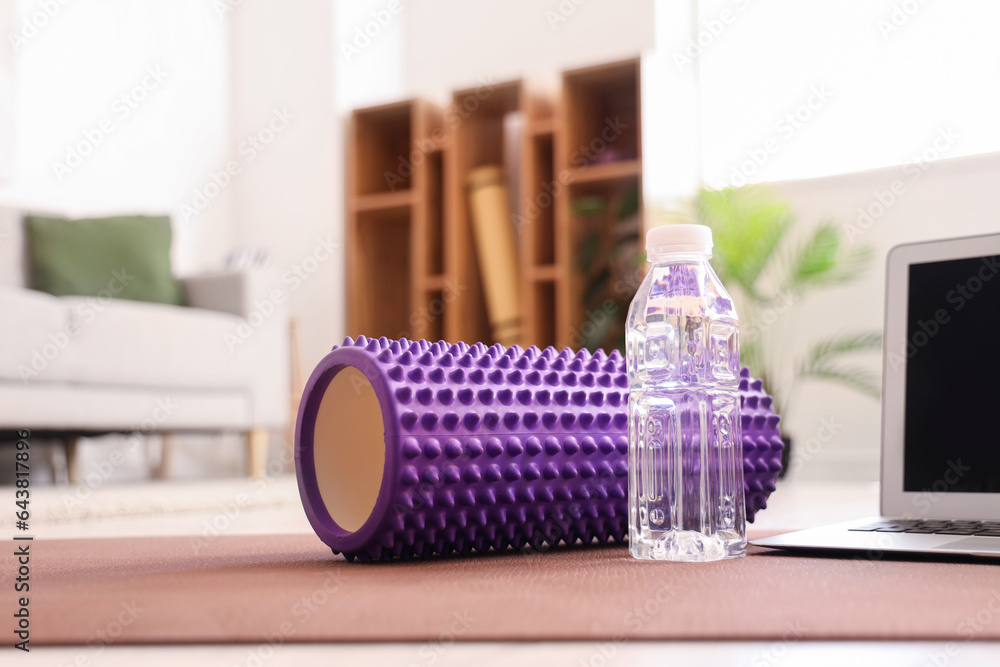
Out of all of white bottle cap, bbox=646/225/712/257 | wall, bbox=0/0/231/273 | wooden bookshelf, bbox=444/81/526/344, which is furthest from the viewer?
Answer: wooden bookshelf, bbox=444/81/526/344

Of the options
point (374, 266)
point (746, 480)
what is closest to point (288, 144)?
point (374, 266)

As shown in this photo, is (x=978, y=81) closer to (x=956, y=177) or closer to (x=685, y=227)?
(x=956, y=177)

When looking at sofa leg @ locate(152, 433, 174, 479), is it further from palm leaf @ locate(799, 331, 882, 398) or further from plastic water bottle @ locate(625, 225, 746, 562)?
plastic water bottle @ locate(625, 225, 746, 562)

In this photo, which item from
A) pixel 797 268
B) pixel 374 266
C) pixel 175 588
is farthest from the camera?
pixel 374 266

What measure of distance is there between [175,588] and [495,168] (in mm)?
3308

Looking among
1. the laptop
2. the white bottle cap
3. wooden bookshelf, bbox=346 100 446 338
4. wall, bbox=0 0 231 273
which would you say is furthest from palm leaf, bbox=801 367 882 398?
wall, bbox=0 0 231 273

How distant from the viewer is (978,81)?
3.24m

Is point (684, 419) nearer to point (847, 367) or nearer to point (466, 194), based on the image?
point (847, 367)

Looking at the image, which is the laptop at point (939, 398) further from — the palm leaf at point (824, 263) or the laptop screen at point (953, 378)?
the palm leaf at point (824, 263)

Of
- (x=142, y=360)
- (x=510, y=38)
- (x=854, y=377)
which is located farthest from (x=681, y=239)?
(x=510, y=38)

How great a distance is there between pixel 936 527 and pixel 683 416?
29 cm

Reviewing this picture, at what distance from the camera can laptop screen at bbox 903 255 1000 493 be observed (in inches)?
38.4

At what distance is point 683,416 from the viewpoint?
89cm

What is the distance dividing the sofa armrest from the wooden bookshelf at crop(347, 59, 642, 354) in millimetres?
692
